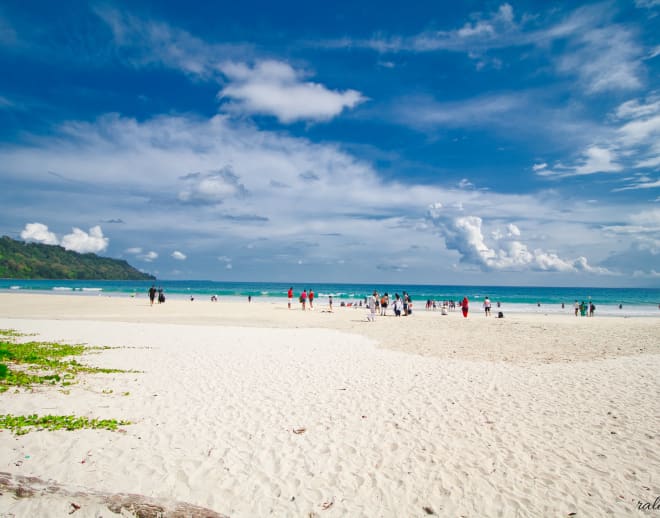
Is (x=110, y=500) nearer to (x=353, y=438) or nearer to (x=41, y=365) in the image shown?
(x=353, y=438)

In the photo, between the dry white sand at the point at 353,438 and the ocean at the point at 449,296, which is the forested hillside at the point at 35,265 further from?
the dry white sand at the point at 353,438

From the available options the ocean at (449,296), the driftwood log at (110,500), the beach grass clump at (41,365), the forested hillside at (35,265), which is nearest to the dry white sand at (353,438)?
the driftwood log at (110,500)

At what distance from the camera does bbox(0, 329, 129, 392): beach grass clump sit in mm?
9625

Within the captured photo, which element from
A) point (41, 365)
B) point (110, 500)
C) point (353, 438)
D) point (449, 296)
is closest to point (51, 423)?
point (110, 500)

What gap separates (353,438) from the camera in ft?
23.4

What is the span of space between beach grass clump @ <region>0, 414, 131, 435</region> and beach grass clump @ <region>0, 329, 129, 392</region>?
7.67 feet

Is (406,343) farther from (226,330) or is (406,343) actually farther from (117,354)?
(117,354)

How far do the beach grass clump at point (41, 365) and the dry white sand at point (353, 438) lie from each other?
688mm

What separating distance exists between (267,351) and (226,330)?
25.1 feet

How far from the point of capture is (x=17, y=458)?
5.82m

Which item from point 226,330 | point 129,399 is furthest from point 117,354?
point 226,330

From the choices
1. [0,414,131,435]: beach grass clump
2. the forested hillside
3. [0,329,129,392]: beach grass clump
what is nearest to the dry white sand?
[0,414,131,435]: beach grass clump

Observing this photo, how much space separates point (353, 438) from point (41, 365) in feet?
32.5

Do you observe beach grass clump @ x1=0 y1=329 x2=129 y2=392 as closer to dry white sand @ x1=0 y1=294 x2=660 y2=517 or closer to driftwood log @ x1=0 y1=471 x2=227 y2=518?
dry white sand @ x1=0 y1=294 x2=660 y2=517
